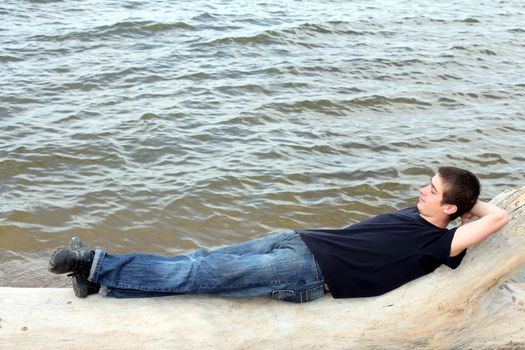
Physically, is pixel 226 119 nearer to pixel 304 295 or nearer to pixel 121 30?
pixel 121 30

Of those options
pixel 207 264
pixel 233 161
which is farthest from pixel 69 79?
pixel 207 264

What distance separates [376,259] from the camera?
4.29 meters

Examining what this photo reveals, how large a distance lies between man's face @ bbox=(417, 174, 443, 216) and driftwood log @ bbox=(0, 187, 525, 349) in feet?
1.27

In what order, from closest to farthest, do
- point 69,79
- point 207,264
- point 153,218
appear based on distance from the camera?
point 207,264 < point 153,218 < point 69,79

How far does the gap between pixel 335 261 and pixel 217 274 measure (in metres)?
0.77

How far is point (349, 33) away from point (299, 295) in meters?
10.0

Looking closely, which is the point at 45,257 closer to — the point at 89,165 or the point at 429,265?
the point at 89,165

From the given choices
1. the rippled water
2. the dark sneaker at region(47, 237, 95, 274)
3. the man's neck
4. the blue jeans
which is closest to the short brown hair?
the man's neck

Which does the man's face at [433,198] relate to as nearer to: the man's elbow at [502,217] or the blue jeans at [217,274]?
the man's elbow at [502,217]

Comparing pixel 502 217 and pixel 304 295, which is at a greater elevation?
pixel 502 217

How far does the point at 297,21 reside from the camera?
45.9ft

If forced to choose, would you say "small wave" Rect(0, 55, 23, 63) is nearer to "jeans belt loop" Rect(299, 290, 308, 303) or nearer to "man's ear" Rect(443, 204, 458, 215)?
"jeans belt loop" Rect(299, 290, 308, 303)

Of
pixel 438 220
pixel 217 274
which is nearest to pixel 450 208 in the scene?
pixel 438 220

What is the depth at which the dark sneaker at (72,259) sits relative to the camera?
386 centimetres
